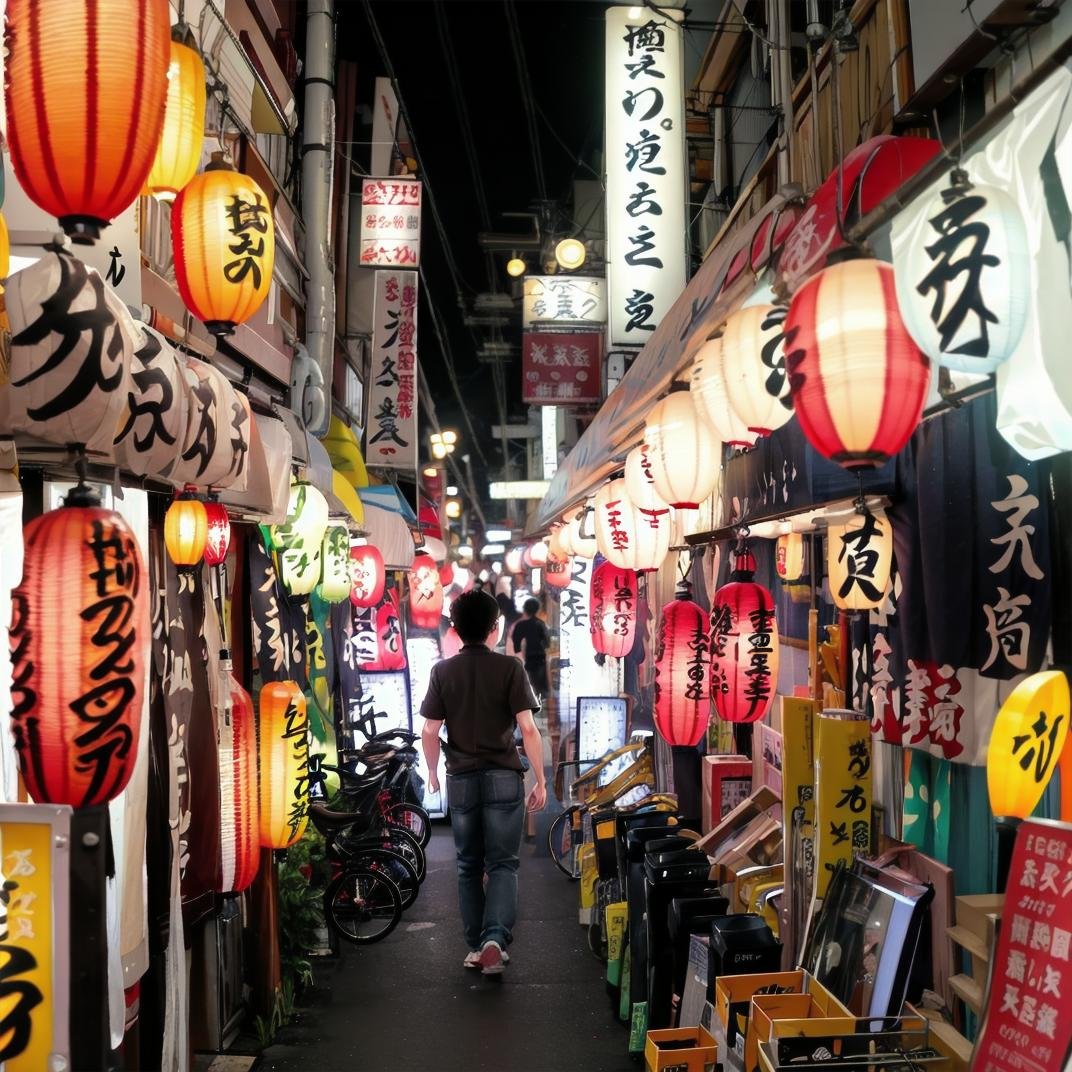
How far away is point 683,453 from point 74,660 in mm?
4155

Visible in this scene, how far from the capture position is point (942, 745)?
17.0 feet

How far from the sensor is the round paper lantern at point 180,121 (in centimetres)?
498

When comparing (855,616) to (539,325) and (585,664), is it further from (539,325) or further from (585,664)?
(539,325)

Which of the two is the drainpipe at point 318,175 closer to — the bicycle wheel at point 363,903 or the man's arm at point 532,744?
the man's arm at point 532,744

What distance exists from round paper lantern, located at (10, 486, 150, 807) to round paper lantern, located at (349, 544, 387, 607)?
10841 millimetres

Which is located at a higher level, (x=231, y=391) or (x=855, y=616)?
(x=231, y=391)

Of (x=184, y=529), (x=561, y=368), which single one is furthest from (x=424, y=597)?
(x=184, y=529)

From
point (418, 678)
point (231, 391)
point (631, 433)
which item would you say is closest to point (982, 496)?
point (231, 391)

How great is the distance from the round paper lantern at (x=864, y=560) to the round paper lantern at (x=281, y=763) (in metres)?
3.97

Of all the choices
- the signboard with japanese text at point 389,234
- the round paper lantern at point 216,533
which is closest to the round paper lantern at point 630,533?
the round paper lantern at point 216,533

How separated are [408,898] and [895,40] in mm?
9368

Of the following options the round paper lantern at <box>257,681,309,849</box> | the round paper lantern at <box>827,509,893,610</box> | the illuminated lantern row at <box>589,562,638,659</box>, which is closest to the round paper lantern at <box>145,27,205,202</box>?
the round paper lantern at <box>257,681,309,849</box>

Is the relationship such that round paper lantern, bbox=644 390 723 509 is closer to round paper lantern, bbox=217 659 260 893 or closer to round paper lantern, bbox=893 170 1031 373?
round paper lantern, bbox=217 659 260 893

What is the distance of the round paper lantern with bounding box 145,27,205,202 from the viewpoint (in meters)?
4.98
